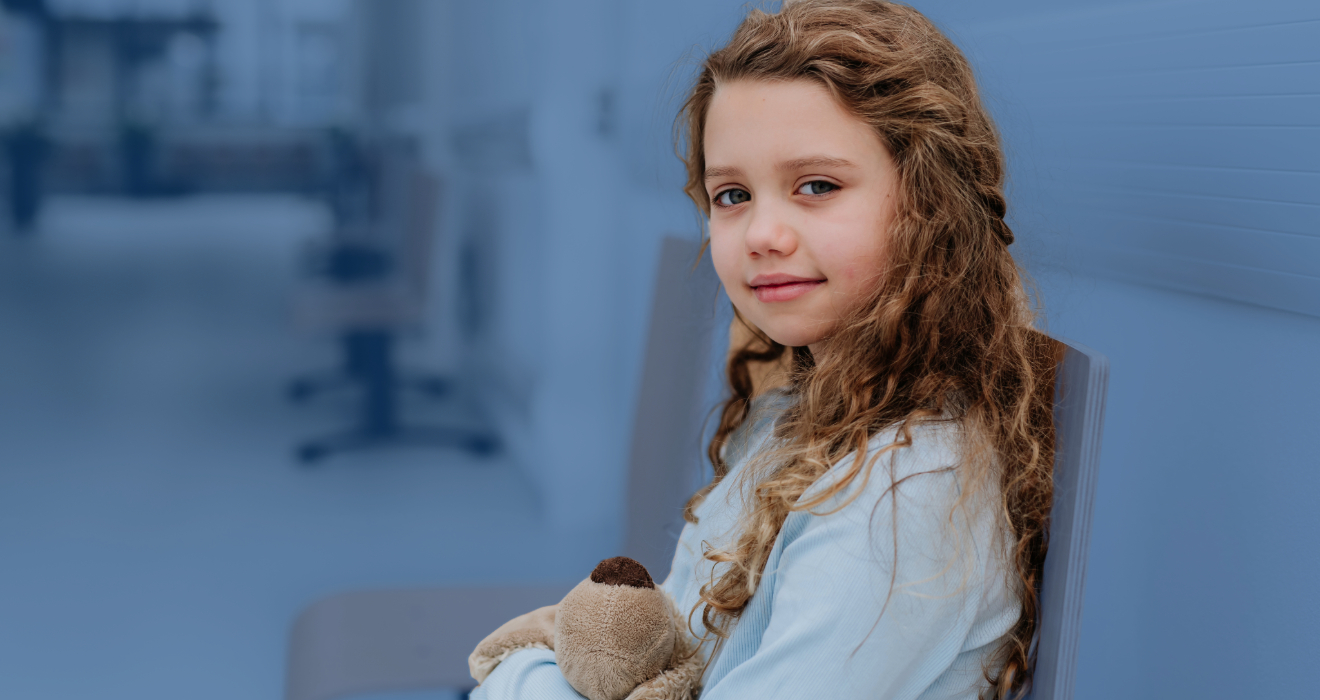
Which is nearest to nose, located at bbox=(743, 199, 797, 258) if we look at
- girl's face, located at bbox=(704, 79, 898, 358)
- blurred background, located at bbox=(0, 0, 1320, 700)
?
girl's face, located at bbox=(704, 79, 898, 358)

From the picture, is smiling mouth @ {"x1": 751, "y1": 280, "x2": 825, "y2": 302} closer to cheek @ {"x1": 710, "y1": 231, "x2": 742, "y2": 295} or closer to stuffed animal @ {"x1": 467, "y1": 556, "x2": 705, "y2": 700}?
cheek @ {"x1": 710, "y1": 231, "x2": 742, "y2": 295}

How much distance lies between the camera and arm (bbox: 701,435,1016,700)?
63 centimetres

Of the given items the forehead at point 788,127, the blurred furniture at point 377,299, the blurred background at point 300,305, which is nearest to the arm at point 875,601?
the forehead at point 788,127

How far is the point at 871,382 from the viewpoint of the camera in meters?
0.77

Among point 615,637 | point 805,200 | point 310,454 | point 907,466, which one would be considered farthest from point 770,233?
point 310,454

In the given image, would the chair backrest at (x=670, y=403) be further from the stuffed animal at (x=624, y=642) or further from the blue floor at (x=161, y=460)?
the blue floor at (x=161, y=460)

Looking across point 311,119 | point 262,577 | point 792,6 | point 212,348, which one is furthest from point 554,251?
point 792,6

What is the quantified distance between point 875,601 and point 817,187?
0.31 metres

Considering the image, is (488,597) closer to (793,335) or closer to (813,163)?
(793,335)

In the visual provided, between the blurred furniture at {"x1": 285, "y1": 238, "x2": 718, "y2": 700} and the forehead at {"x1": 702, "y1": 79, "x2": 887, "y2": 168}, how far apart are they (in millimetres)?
428

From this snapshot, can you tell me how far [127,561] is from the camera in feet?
6.14

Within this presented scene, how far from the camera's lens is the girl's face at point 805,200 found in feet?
2.45

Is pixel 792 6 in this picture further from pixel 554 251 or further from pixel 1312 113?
pixel 554 251

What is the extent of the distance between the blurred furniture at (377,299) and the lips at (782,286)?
121cm
